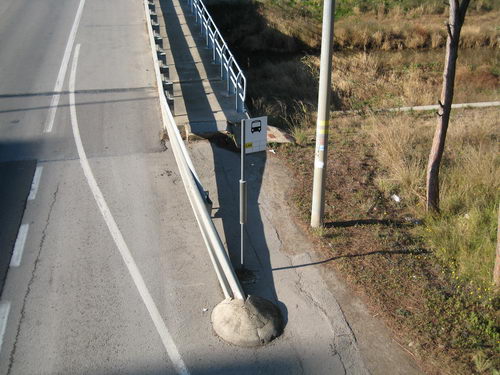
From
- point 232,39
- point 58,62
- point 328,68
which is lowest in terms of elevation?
point 232,39

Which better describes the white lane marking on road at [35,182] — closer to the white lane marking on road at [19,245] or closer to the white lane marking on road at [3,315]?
the white lane marking on road at [19,245]

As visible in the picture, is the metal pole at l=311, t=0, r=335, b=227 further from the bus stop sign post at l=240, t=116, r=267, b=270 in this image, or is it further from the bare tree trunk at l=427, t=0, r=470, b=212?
the bare tree trunk at l=427, t=0, r=470, b=212

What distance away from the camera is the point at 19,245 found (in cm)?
796

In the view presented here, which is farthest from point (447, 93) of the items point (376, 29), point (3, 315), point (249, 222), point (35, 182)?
point (376, 29)

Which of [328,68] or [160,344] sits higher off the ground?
[328,68]

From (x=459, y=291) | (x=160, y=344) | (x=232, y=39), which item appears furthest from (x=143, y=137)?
(x=232, y=39)

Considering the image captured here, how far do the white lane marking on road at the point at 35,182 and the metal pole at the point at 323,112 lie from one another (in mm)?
4959

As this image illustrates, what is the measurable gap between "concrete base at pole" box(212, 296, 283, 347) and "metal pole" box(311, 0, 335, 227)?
210 cm

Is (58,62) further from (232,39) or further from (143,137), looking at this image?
(232,39)

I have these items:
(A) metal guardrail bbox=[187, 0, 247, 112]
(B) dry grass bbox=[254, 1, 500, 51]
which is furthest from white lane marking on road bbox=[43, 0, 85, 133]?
(B) dry grass bbox=[254, 1, 500, 51]

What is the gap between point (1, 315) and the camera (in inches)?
260

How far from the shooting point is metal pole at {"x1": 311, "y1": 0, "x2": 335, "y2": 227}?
7.04 meters

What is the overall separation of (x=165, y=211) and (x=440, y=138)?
4586 mm

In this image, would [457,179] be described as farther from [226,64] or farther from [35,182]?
[35,182]
